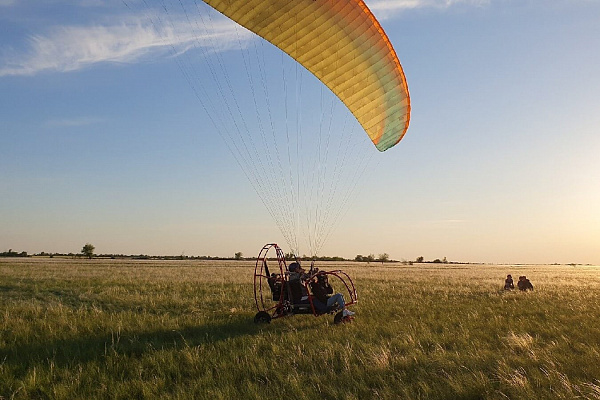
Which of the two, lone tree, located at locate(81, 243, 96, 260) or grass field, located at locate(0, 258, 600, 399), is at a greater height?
lone tree, located at locate(81, 243, 96, 260)

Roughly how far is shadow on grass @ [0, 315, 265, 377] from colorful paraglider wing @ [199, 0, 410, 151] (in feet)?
19.1

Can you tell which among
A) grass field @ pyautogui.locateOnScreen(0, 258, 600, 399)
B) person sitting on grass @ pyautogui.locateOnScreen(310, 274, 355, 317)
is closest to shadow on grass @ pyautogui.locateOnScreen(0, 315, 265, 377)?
grass field @ pyautogui.locateOnScreen(0, 258, 600, 399)

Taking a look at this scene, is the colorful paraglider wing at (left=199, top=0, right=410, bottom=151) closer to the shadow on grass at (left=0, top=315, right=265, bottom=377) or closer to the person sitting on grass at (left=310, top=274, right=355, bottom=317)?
the person sitting on grass at (left=310, top=274, right=355, bottom=317)

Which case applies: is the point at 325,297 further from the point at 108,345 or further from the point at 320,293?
the point at 108,345

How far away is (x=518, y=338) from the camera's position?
7914mm

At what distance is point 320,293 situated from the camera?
1028 centimetres

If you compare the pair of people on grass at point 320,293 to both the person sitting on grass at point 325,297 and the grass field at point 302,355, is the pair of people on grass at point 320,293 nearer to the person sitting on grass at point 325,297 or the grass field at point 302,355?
the person sitting on grass at point 325,297

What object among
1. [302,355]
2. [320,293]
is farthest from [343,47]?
[302,355]

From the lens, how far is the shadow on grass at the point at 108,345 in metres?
6.59

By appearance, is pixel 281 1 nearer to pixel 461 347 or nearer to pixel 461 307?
pixel 461 347

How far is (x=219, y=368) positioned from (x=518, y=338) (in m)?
5.23

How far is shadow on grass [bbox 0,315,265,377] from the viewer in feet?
21.6

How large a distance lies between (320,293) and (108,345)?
457cm

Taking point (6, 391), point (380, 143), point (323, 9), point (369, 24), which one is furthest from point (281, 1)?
point (6, 391)
